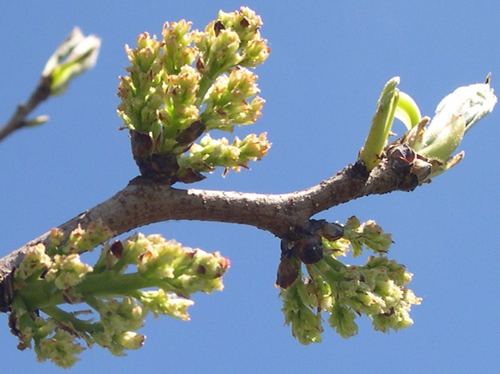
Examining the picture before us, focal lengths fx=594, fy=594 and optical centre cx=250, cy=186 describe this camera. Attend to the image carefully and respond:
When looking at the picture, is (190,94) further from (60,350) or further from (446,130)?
(446,130)

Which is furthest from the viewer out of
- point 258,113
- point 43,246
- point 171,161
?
point 258,113

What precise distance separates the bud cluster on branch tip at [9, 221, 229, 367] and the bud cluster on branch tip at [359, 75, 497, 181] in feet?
5.03

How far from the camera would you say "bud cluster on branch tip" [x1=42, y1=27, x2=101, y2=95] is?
111 centimetres

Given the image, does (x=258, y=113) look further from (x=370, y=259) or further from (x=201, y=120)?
(x=370, y=259)

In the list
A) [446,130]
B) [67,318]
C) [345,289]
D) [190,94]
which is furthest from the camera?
[446,130]

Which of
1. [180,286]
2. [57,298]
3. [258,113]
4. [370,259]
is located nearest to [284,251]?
[370,259]

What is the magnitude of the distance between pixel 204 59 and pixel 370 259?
5.58ft

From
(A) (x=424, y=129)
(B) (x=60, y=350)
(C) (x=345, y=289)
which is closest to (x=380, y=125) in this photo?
(A) (x=424, y=129)

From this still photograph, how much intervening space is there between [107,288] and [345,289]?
59.6 inches

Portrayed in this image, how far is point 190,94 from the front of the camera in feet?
10.8

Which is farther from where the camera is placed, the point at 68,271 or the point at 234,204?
the point at 234,204

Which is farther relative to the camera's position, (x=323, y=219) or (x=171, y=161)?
(x=323, y=219)

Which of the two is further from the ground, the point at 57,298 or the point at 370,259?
the point at 370,259

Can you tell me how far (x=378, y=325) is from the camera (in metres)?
3.87
